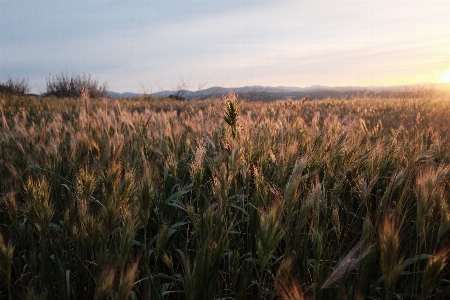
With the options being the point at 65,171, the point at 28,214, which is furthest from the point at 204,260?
the point at 65,171

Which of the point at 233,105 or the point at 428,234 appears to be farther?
the point at 233,105

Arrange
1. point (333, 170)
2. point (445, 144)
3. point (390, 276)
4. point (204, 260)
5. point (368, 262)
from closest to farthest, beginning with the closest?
point (390, 276), point (204, 260), point (368, 262), point (333, 170), point (445, 144)

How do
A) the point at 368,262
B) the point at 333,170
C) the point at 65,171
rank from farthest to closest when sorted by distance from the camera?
1. the point at 65,171
2. the point at 333,170
3. the point at 368,262

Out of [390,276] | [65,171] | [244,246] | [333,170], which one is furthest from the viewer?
[65,171]

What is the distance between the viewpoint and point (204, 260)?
40.1 inches

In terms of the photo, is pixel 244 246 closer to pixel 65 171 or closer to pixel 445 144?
pixel 65 171

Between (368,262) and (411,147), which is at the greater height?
(411,147)

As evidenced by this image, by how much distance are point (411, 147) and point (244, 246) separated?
128 cm

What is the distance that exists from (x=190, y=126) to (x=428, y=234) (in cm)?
244

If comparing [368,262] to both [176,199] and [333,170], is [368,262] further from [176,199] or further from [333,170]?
[176,199]

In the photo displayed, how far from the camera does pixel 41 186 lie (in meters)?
1.30

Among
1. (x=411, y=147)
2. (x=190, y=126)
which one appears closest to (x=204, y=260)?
(x=411, y=147)

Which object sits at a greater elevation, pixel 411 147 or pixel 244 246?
pixel 411 147

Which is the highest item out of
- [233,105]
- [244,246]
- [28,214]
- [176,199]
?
[233,105]
